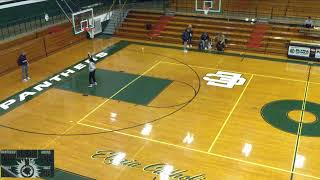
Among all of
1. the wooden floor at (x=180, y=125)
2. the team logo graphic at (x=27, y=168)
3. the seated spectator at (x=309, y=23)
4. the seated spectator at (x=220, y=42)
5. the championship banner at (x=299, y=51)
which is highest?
the seated spectator at (x=309, y=23)

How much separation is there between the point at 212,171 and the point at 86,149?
416 cm

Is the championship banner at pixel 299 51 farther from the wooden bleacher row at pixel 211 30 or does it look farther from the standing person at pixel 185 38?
the standing person at pixel 185 38

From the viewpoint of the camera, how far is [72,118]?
14.2m

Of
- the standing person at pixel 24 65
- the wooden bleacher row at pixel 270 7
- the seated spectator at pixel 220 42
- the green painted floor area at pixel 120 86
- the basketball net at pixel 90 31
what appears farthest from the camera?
the wooden bleacher row at pixel 270 7

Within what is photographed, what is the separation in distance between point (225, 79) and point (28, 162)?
1174 cm

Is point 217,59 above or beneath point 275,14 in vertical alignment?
beneath

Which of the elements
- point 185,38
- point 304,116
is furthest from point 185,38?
point 304,116

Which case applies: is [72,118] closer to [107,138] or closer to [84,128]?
[84,128]

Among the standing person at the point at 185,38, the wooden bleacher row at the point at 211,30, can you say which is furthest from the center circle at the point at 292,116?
the standing person at the point at 185,38

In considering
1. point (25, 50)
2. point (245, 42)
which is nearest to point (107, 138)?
point (25, 50)

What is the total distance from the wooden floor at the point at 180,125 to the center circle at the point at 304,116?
4 cm

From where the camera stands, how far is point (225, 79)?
17750mm

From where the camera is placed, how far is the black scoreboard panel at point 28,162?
25.5 feet

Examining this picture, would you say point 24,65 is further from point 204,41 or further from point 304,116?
point 304,116
